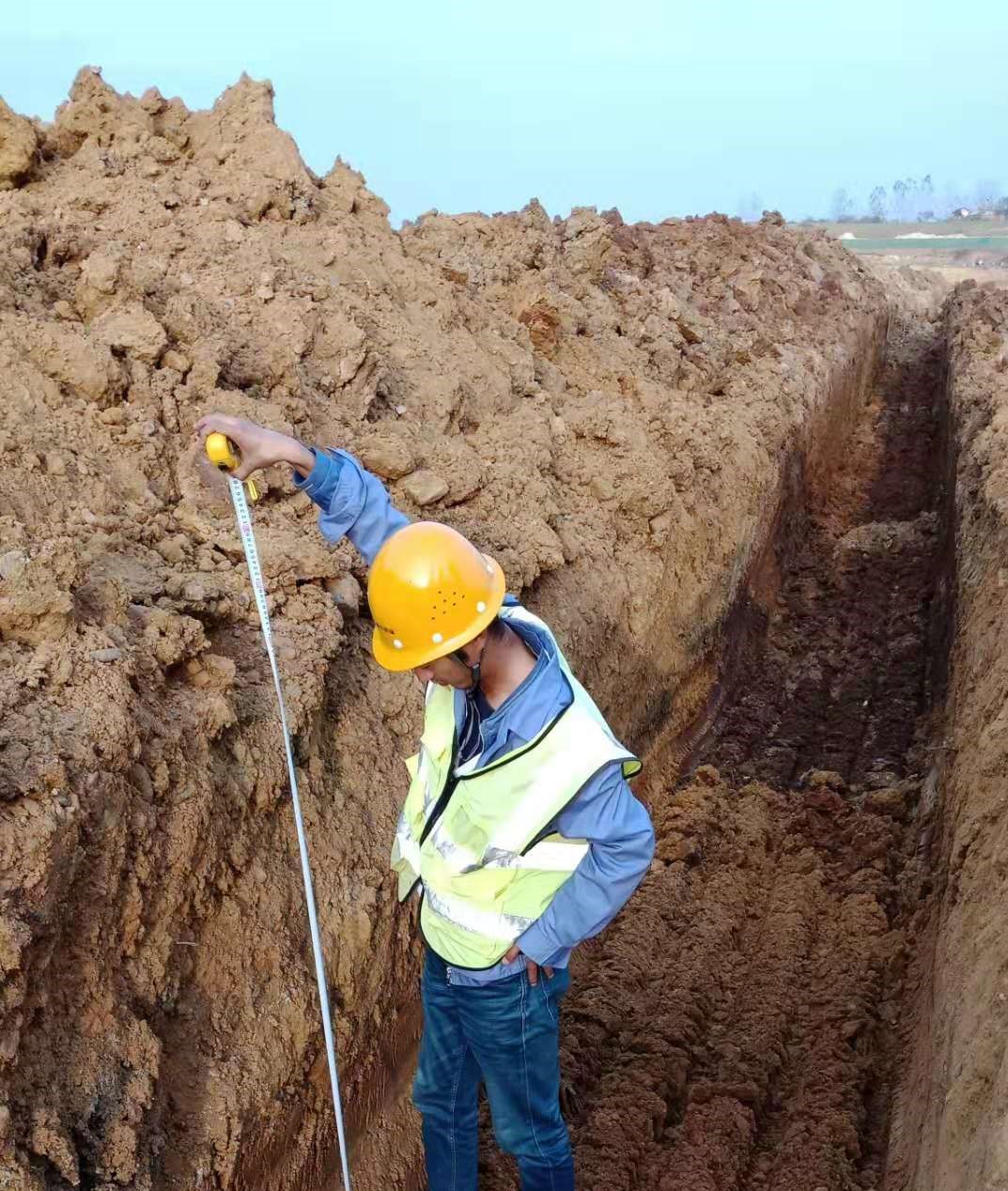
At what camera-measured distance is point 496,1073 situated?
2.95m

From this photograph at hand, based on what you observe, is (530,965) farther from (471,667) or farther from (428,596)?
(428,596)

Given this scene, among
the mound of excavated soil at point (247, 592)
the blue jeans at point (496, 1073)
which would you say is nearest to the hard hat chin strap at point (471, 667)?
the blue jeans at point (496, 1073)

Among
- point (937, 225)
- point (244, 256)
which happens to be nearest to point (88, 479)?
point (244, 256)

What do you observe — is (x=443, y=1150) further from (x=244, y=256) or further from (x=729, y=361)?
(x=729, y=361)

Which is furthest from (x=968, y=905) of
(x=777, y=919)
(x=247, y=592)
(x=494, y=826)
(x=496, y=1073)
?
(x=247, y=592)

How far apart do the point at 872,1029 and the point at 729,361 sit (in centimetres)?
710

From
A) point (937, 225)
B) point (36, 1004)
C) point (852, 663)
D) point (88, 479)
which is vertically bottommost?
point (852, 663)

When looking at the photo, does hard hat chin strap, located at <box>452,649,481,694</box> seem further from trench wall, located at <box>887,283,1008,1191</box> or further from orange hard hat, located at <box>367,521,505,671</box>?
trench wall, located at <box>887,283,1008,1191</box>

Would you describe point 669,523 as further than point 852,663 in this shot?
No

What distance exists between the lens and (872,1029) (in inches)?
177

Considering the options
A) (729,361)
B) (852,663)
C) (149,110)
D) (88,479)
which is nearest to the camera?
(88,479)

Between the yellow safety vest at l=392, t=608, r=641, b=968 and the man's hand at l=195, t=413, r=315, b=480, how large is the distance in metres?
0.73

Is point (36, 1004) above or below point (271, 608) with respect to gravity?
below

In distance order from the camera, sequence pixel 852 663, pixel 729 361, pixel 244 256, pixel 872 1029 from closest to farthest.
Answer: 1. pixel 872 1029
2. pixel 244 256
3. pixel 852 663
4. pixel 729 361
